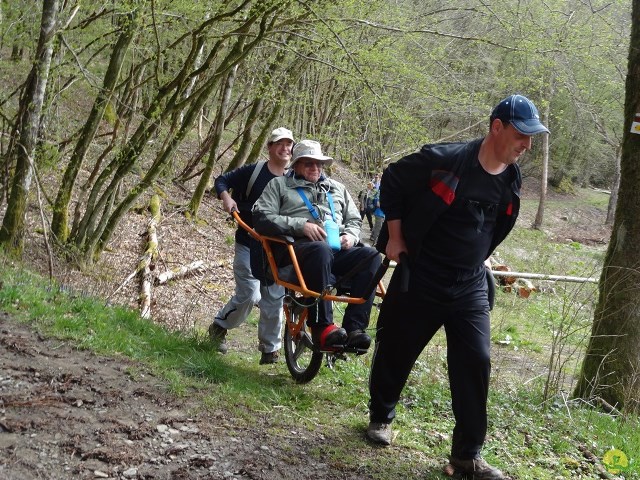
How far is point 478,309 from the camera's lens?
4.29m

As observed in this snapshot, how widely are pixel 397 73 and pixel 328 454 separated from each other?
27.1 ft

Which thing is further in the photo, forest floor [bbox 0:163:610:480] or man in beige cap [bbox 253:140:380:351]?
man in beige cap [bbox 253:140:380:351]

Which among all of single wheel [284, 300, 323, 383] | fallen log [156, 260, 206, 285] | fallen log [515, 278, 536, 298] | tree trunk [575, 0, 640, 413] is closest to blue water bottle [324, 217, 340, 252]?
single wheel [284, 300, 323, 383]

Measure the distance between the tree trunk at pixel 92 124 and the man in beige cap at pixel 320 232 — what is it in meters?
3.90

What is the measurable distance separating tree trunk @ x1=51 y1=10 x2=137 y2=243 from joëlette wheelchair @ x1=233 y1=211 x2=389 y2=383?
13.3 feet

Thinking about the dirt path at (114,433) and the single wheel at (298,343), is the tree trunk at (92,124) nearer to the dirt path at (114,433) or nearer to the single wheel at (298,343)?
the single wheel at (298,343)

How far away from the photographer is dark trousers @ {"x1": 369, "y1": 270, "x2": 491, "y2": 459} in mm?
4215

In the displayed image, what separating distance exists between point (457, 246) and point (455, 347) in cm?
63

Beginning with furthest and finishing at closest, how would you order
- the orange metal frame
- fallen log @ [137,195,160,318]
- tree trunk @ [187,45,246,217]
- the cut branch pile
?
1. tree trunk @ [187,45,246,217]
2. the cut branch pile
3. fallen log @ [137,195,160,318]
4. the orange metal frame

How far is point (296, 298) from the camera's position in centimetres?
584

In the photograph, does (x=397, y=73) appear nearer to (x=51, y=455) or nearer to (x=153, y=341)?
(x=153, y=341)

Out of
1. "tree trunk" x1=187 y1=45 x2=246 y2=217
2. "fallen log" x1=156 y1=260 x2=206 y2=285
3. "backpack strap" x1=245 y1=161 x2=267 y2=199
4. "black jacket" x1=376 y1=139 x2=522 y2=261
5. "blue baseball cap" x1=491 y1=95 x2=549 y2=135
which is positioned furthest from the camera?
"tree trunk" x1=187 y1=45 x2=246 y2=217

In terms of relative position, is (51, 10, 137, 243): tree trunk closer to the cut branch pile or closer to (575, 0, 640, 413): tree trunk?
the cut branch pile

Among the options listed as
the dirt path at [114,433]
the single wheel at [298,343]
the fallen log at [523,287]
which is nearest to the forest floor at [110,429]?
the dirt path at [114,433]
